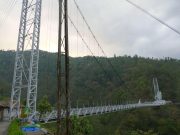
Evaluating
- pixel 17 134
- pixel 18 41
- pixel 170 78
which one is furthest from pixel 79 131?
pixel 170 78

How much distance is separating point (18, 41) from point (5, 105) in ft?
23.9

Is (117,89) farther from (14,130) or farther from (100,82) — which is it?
(14,130)

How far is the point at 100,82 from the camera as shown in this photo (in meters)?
94.6

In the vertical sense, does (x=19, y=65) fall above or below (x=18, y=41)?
below

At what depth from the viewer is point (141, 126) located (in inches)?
2425

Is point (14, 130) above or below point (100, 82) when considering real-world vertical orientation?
below

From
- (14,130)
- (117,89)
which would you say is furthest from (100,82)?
(14,130)

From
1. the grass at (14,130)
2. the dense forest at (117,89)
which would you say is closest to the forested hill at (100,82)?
the dense forest at (117,89)

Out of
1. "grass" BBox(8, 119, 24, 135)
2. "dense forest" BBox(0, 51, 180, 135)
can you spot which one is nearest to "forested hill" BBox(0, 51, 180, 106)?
"dense forest" BBox(0, 51, 180, 135)

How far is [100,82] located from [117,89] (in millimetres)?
12309

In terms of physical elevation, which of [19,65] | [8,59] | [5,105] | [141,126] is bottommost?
[141,126]

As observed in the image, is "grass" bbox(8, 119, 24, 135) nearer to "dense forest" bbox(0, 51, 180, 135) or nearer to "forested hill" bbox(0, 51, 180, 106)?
"dense forest" bbox(0, 51, 180, 135)

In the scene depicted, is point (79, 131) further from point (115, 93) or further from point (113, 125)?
point (115, 93)

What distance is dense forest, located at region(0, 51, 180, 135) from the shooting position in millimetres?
61219
